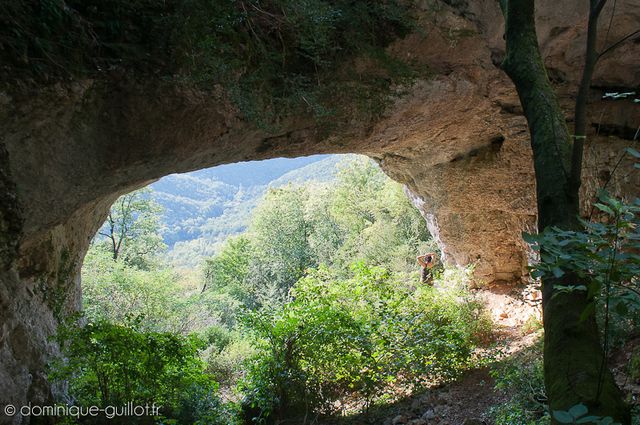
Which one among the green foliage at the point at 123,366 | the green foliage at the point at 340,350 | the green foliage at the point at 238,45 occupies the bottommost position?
the green foliage at the point at 340,350

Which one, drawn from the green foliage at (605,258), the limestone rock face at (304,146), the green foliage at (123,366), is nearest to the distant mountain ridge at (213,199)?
the limestone rock face at (304,146)

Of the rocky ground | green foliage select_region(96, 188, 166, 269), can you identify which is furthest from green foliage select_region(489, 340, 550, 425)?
green foliage select_region(96, 188, 166, 269)

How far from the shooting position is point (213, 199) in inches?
5689

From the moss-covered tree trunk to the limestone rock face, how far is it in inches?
43.5

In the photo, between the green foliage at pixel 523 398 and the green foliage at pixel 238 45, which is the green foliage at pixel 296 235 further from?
the green foliage at pixel 523 398

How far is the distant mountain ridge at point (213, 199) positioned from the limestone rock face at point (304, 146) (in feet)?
270

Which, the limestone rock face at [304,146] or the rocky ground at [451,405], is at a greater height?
the limestone rock face at [304,146]

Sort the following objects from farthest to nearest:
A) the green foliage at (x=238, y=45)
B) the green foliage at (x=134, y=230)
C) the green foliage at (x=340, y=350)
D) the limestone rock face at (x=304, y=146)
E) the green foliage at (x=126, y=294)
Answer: the green foliage at (x=134, y=230)
the green foliage at (x=126, y=294)
the green foliage at (x=340, y=350)
the limestone rock face at (x=304, y=146)
the green foliage at (x=238, y=45)

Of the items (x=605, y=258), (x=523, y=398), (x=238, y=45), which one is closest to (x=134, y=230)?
(x=238, y=45)

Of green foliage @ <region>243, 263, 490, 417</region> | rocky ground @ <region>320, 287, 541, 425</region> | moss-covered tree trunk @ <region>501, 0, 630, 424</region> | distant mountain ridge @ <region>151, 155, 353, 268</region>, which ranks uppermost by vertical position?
moss-covered tree trunk @ <region>501, 0, 630, 424</region>

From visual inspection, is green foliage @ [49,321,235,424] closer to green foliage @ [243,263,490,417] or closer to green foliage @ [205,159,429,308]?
green foliage @ [243,263,490,417]

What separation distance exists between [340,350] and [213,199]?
142899 millimetres

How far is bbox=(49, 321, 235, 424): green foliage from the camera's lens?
13.4 feet

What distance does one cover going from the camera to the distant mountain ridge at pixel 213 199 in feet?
334
